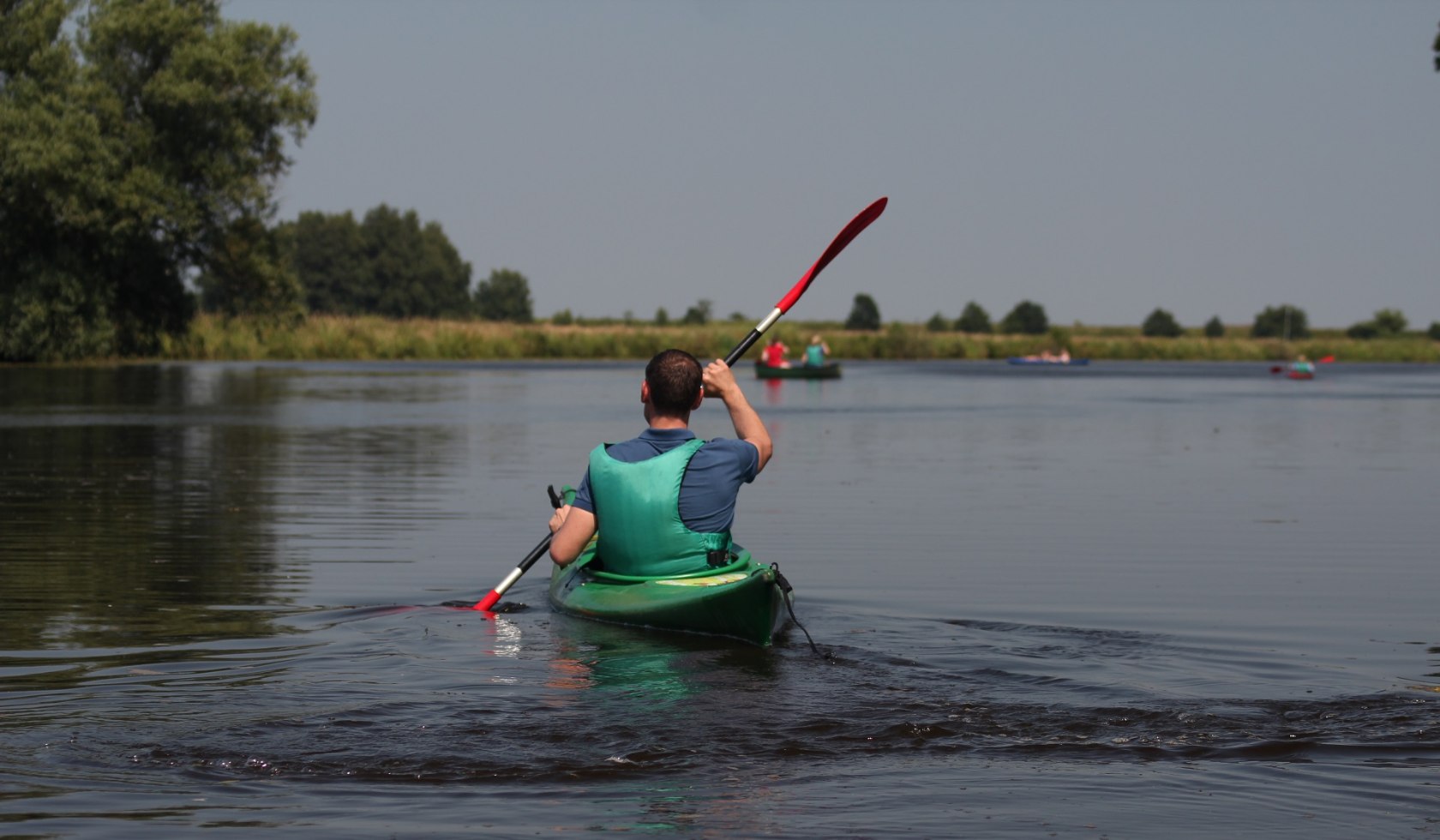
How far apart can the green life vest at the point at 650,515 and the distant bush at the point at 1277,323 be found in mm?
116028

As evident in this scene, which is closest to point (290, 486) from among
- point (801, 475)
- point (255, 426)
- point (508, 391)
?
point (801, 475)

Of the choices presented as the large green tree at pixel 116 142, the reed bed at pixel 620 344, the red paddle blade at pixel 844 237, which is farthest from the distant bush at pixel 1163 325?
the red paddle blade at pixel 844 237

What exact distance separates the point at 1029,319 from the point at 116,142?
8121 cm

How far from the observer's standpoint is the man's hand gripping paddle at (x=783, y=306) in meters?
9.01

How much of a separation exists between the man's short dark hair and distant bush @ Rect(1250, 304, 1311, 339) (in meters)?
116

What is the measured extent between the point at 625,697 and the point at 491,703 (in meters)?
0.52

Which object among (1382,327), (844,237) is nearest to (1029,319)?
(1382,327)

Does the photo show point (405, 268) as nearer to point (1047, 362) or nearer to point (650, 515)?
point (1047, 362)

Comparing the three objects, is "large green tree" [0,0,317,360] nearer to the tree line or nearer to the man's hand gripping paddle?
the tree line

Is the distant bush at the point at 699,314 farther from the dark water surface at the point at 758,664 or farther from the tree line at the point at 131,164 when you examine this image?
the dark water surface at the point at 758,664

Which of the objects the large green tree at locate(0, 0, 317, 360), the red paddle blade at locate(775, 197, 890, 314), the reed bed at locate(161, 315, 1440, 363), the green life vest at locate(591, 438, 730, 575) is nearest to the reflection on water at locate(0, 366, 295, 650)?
the green life vest at locate(591, 438, 730, 575)

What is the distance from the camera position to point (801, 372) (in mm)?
50031

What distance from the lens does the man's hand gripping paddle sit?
9.01 meters

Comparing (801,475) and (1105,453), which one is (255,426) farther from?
(1105,453)
